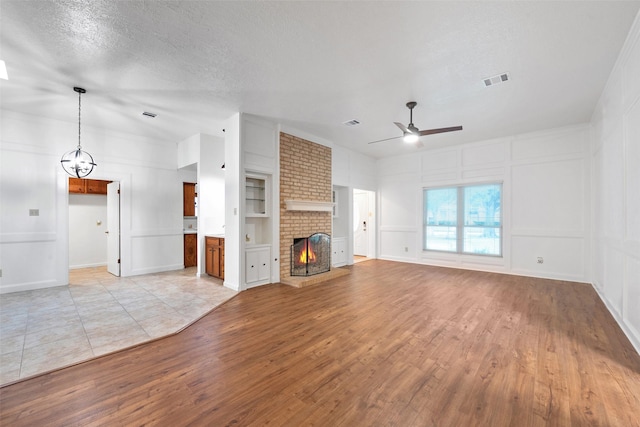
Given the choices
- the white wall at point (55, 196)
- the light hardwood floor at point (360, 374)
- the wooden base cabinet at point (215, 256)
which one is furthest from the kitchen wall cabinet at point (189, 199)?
the light hardwood floor at point (360, 374)

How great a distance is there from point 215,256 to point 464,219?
6011 millimetres

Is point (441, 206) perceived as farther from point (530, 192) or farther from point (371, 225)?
point (371, 225)

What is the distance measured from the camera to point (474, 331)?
10.1 feet

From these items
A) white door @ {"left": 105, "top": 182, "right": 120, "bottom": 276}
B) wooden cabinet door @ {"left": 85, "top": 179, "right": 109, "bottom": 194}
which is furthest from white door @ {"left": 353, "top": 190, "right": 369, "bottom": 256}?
wooden cabinet door @ {"left": 85, "top": 179, "right": 109, "bottom": 194}

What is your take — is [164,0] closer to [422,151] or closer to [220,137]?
[220,137]

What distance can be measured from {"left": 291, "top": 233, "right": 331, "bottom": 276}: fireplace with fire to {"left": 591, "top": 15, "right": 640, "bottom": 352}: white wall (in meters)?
4.52

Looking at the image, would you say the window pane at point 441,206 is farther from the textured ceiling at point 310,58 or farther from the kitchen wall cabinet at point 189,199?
the kitchen wall cabinet at point 189,199

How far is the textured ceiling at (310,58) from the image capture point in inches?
95.5

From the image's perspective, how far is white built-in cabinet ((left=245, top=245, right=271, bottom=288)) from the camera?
16.1ft

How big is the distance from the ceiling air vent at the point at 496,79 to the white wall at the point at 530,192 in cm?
304

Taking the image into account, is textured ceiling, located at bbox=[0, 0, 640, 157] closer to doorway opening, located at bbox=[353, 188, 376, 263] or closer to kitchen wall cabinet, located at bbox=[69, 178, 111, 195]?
kitchen wall cabinet, located at bbox=[69, 178, 111, 195]

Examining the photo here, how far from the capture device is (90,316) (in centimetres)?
352

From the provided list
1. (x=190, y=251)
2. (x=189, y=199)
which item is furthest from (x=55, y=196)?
(x=190, y=251)

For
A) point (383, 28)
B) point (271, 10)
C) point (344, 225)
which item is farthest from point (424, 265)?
point (271, 10)
